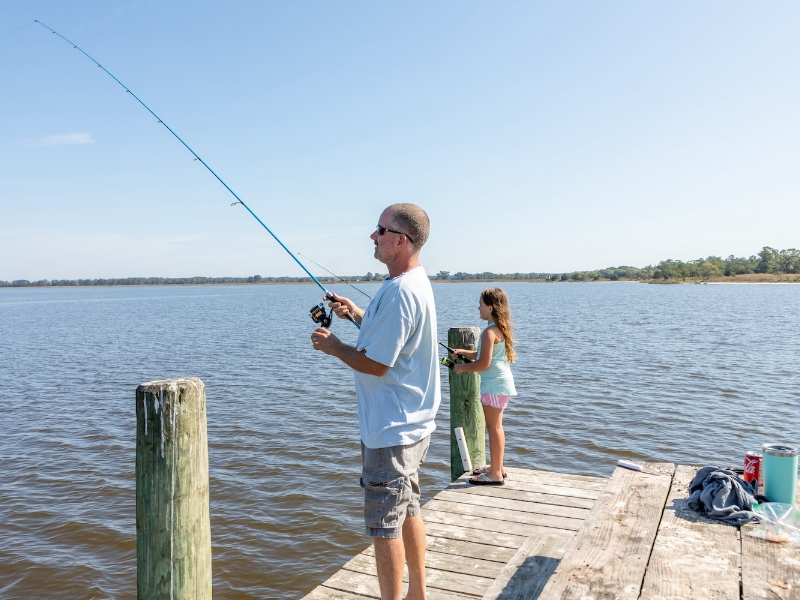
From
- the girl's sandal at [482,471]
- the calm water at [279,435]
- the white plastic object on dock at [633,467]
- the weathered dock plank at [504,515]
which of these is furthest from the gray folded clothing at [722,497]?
the calm water at [279,435]

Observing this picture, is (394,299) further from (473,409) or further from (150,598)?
(473,409)

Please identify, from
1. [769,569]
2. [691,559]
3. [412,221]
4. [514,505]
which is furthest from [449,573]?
[412,221]

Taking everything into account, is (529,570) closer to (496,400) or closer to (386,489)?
(386,489)

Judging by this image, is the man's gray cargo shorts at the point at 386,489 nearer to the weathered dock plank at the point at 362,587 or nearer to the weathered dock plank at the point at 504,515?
the weathered dock plank at the point at 362,587

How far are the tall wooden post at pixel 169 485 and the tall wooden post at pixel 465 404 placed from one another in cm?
337

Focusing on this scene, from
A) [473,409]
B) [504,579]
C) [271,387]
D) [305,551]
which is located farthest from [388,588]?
[271,387]

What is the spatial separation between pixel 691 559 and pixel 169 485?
2.35 metres

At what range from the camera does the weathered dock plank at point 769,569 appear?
2109 mm

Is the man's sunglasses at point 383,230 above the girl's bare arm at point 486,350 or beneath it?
above

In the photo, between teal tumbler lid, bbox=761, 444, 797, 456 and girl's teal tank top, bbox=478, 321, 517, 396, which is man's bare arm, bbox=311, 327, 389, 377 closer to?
teal tumbler lid, bbox=761, 444, 797, 456

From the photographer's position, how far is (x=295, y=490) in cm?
802

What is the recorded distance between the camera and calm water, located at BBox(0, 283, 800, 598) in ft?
21.2

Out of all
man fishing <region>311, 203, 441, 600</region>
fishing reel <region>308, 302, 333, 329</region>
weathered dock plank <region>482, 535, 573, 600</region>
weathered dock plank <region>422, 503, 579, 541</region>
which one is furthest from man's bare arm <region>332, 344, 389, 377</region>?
weathered dock plank <region>422, 503, 579, 541</region>

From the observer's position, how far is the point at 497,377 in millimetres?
5484
